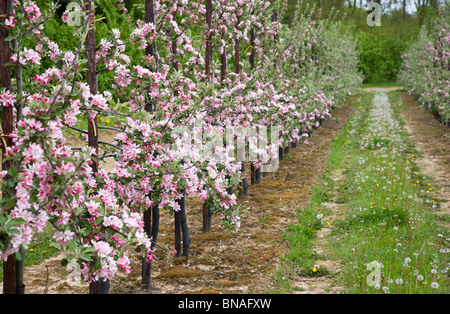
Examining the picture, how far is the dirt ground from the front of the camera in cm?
492

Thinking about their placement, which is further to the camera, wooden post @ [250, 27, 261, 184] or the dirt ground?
wooden post @ [250, 27, 261, 184]

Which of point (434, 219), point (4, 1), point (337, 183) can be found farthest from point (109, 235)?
point (337, 183)

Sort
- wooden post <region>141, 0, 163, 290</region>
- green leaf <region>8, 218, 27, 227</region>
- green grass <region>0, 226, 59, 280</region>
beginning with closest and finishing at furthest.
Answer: green leaf <region>8, 218, 27, 227</region> → wooden post <region>141, 0, 163, 290</region> → green grass <region>0, 226, 59, 280</region>

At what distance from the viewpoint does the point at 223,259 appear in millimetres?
5812

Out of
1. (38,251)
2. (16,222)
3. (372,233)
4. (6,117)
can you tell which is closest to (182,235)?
(38,251)

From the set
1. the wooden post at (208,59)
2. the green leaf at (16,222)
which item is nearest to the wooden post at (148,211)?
the wooden post at (208,59)

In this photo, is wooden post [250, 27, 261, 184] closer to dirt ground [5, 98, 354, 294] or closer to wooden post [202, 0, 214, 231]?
dirt ground [5, 98, 354, 294]

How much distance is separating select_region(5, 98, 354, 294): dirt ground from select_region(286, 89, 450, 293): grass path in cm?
30

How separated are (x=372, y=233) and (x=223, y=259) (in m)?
2.19

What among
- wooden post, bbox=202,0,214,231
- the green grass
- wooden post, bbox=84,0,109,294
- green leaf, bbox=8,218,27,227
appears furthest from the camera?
wooden post, bbox=202,0,214,231

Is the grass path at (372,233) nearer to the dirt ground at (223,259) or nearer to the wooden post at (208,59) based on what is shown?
the dirt ground at (223,259)

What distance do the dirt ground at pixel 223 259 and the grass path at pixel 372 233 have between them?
0.30 m

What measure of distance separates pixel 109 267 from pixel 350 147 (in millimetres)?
11358

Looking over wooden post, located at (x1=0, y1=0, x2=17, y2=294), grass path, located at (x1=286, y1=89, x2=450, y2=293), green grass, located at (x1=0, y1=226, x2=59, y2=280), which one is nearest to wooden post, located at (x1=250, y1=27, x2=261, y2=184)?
grass path, located at (x1=286, y1=89, x2=450, y2=293)
